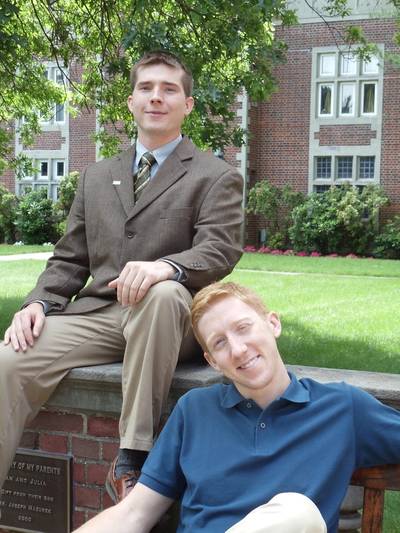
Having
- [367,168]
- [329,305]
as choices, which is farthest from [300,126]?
[329,305]

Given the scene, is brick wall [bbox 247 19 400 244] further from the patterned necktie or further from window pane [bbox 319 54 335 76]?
the patterned necktie

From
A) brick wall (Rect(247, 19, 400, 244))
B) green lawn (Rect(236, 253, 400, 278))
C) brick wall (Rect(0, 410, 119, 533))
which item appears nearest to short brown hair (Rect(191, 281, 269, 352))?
brick wall (Rect(0, 410, 119, 533))

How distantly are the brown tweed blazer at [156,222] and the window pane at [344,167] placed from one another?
21.0m

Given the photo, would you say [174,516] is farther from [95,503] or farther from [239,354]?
[239,354]

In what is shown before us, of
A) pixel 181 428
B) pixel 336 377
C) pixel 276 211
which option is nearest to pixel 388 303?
pixel 336 377

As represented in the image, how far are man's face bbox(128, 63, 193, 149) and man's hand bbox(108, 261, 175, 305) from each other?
71cm

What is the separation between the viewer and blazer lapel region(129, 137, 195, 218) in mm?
3262

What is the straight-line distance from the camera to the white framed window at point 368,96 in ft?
77.3

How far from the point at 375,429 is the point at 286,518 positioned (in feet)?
1.51

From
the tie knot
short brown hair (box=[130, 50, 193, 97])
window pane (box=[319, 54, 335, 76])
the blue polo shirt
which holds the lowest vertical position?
the blue polo shirt

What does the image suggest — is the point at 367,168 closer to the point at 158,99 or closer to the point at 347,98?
the point at 347,98

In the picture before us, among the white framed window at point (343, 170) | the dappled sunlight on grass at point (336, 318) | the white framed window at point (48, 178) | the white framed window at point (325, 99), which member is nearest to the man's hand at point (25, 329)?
the dappled sunlight on grass at point (336, 318)

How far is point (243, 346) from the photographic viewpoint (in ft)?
7.27

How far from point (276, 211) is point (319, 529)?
72.6ft
